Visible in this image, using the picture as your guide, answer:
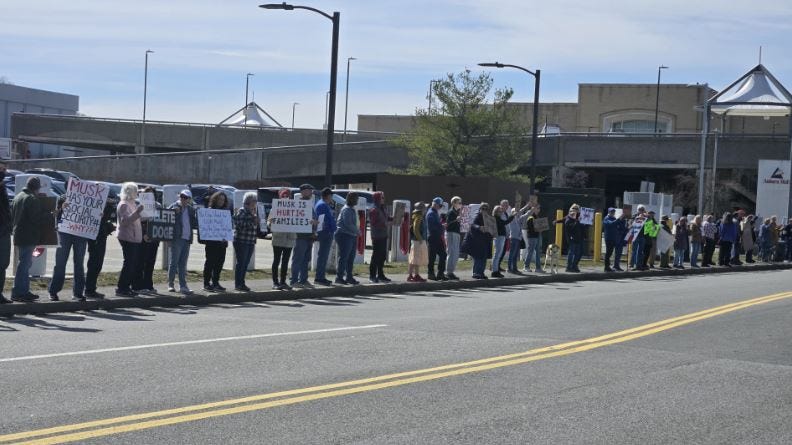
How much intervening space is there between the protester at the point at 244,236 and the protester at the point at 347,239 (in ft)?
7.83

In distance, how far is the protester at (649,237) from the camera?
32.9 meters

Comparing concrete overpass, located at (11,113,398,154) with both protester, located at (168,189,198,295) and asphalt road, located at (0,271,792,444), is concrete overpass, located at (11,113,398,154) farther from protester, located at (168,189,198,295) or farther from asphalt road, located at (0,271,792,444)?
asphalt road, located at (0,271,792,444)

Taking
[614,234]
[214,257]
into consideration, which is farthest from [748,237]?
[214,257]

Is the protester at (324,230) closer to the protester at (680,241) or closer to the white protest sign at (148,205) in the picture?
the white protest sign at (148,205)

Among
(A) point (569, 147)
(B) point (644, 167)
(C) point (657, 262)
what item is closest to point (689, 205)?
(B) point (644, 167)

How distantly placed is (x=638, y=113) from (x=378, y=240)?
7595cm

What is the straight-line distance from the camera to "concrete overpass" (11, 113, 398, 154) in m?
77.6

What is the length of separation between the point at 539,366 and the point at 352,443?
4.05 metres

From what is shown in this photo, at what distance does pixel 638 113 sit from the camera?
95.2 m

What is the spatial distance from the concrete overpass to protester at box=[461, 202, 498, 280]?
175ft

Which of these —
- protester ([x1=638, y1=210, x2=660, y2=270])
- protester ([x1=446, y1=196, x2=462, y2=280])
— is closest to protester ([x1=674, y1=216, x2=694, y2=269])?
protester ([x1=638, y1=210, x2=660, y2=270])

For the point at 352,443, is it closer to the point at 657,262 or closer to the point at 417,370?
the point at 417,370

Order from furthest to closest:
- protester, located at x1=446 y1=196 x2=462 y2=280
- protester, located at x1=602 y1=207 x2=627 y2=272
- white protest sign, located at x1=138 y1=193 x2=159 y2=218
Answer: protester, located at x1=602 y1=207 x2=627 y2=272 < protester, located at x1=446 y1=196 x2=462 y2=280 < white protest sign, located at x1=138 y1=193 x2=159 y2=218

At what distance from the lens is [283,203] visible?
20641 mm
